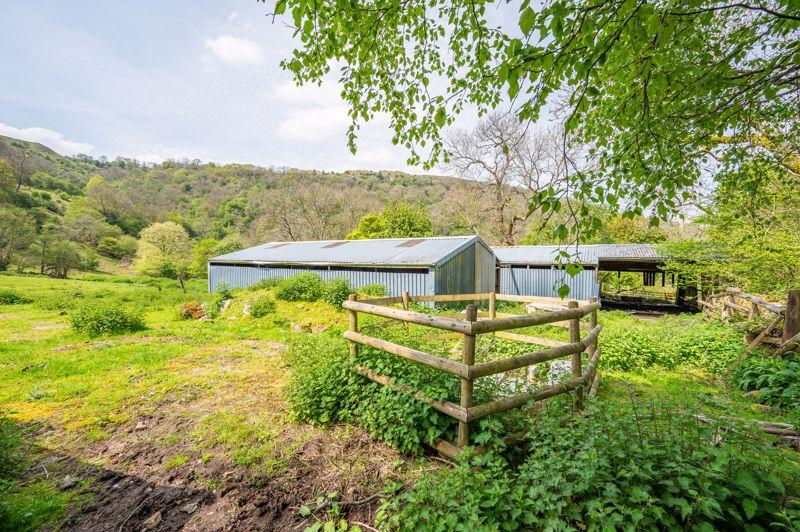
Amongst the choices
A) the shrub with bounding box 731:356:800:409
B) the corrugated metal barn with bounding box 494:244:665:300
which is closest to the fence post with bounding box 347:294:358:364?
the shrub with bounding box 731:356:800:409

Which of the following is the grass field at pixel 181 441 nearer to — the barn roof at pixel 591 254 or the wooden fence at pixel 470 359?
the wooden fence at pixel 470 359

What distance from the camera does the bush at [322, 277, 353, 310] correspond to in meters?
12.5

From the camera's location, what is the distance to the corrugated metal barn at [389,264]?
1399cm

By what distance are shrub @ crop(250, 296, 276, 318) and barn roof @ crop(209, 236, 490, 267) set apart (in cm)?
418

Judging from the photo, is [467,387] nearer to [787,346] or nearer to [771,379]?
[771,379]

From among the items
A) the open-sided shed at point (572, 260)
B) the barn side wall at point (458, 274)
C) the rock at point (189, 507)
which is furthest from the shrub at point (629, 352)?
the open-sided shed at point (572, 260)

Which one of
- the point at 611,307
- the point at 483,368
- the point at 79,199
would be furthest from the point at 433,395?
the point at 79,199

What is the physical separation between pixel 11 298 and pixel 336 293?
1623 centimetres

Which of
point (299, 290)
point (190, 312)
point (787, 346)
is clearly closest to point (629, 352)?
point (787, 346)

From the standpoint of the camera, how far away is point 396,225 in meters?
30.7

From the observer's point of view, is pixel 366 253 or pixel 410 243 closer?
pixel 366 253

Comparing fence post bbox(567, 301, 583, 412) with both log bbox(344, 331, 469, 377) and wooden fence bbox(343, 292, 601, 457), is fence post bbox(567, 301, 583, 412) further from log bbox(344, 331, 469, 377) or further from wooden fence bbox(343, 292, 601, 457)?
log bbox(344, 331, 469, 377)

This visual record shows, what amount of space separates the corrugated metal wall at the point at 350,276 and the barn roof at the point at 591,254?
7.26 meters

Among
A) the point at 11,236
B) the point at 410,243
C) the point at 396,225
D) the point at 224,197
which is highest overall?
the point at 224,197
